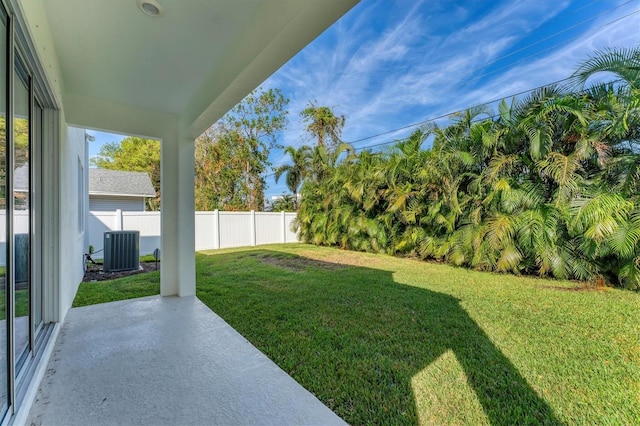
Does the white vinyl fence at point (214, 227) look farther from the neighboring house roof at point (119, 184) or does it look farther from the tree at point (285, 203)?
the neighboring house roof at point (119, 184)

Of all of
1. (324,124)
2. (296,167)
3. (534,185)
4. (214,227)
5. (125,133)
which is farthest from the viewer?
(324,124)

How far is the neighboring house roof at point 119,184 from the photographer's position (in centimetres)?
1076

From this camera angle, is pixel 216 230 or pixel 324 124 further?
pixel 324 124

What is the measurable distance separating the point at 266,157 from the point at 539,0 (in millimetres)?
11873

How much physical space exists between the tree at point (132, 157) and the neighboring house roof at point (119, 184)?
5.45 meters

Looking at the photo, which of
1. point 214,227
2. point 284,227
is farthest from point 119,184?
point 284,227

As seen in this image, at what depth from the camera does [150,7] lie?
212 centimetres

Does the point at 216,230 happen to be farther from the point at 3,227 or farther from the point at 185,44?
the point at 3,227

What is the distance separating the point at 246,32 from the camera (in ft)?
7.47

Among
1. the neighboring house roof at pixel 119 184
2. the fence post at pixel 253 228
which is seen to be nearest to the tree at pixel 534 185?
the fence post at pixel 253 228

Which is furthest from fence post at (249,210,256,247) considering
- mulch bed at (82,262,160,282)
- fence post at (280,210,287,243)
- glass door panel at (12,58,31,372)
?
glass door panel at (12,58,31,372)

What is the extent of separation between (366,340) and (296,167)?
9.64m

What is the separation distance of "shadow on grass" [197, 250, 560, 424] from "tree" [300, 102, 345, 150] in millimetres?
9489

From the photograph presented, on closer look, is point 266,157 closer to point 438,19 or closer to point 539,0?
point 438,19
